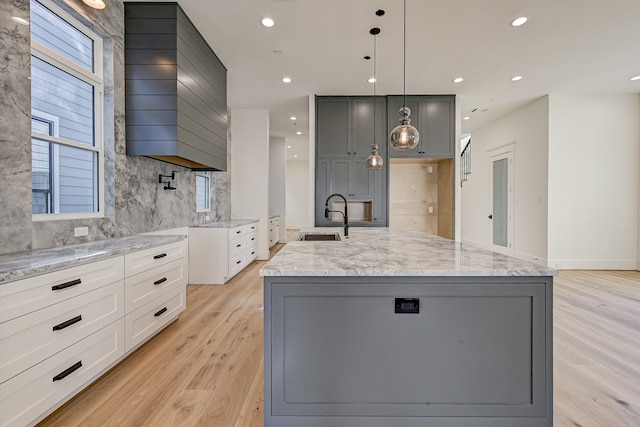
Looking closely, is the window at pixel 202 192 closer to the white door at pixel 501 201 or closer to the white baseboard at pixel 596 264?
the white door at pixel 501 201

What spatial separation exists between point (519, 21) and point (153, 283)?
446 centimetres

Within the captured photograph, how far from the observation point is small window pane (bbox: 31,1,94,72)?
6.75ft

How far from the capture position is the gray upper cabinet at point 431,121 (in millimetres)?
4902

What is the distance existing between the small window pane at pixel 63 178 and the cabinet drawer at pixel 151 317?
3.38 feet

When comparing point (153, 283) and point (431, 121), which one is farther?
point (431, 121)

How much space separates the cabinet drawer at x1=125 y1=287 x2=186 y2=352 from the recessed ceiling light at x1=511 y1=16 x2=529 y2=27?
4.48m

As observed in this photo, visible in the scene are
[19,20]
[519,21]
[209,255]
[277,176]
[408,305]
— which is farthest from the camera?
[277,176]

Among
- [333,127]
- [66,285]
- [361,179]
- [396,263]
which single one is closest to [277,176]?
[333,127]

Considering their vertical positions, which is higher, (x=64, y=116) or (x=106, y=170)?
(x=64, y=116)

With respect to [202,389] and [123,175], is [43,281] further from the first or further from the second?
[123,175]

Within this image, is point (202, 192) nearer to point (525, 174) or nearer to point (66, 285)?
point (66, 285)

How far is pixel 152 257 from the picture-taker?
90.3 inches

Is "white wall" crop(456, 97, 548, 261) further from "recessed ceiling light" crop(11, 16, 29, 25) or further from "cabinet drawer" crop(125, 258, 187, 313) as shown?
"recessed ceiling light" crop(11, 16, 29, 25)

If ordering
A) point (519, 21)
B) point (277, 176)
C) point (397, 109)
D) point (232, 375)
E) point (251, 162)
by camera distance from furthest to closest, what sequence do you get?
point (277, 176)
point (251, 162)
point (397, 109)
point (519, 21)
point (232, 375)
